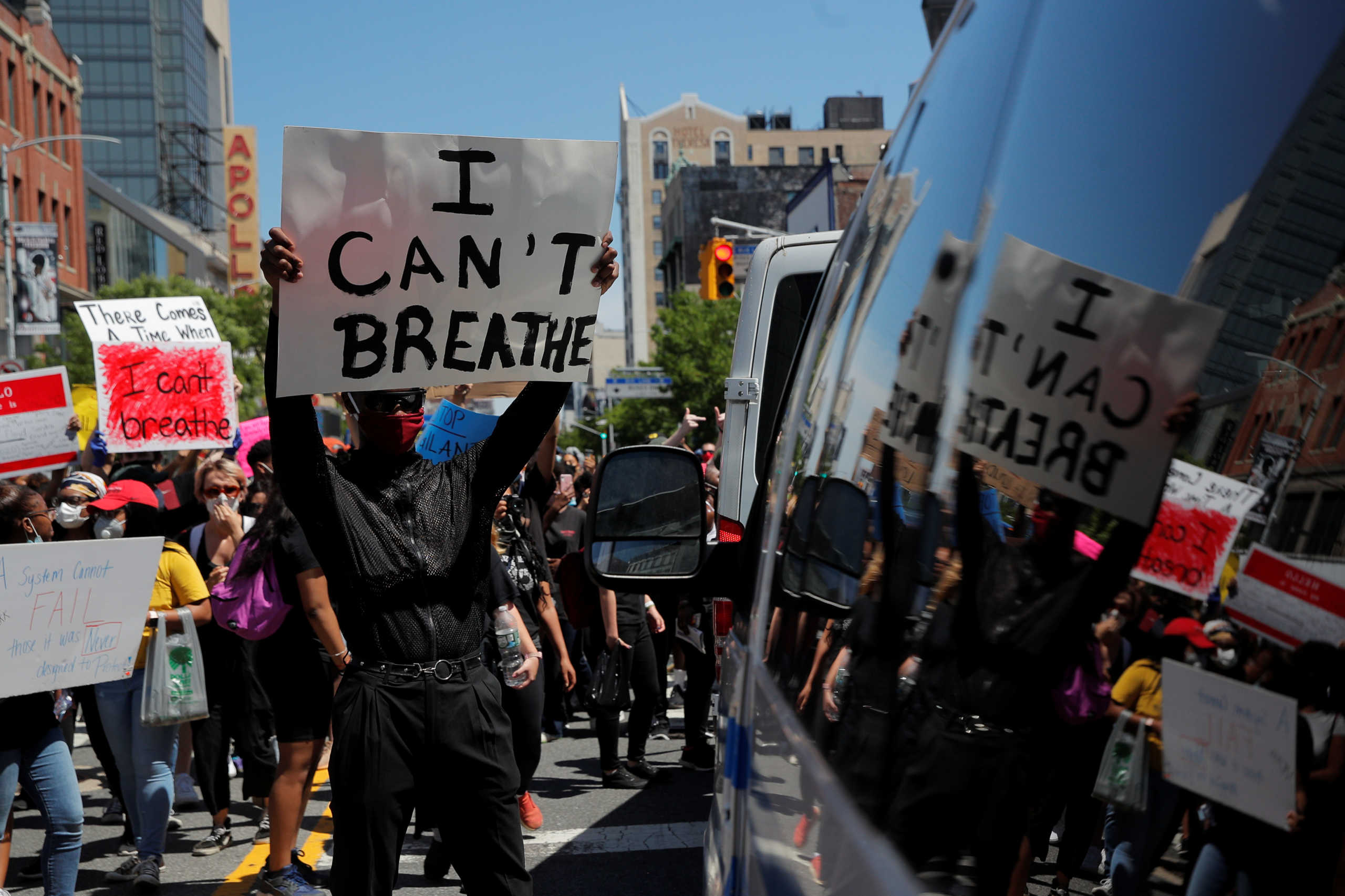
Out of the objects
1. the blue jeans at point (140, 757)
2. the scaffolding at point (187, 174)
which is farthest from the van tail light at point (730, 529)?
the scaffolding at point (187, 174)

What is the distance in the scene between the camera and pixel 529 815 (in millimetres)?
6949

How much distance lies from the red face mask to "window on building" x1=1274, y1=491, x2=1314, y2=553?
10.1ft

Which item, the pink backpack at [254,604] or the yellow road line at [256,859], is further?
the yellow road line at [256,859]

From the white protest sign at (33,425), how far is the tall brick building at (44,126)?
4000cm

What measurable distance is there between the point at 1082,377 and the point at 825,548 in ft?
2.57

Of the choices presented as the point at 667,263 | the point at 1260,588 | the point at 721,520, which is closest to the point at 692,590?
the point at 1260,588

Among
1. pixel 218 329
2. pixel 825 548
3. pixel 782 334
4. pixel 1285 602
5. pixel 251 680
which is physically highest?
pixel 1285 602

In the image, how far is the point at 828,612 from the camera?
5.61 ft

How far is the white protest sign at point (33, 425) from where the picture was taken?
9812 millimetres

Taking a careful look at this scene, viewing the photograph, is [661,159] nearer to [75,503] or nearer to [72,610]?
[75,503]

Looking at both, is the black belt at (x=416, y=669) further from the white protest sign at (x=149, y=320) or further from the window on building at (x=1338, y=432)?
the white protest sign at (x=149, y=320)

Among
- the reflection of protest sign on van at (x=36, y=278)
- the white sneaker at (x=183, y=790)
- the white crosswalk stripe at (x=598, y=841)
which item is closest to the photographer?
the white crosswalk stripe at (x=598, y=841)

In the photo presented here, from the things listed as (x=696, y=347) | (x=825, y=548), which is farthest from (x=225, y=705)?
(x=696, y=347)

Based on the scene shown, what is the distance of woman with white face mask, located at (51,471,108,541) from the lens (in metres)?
6.92
